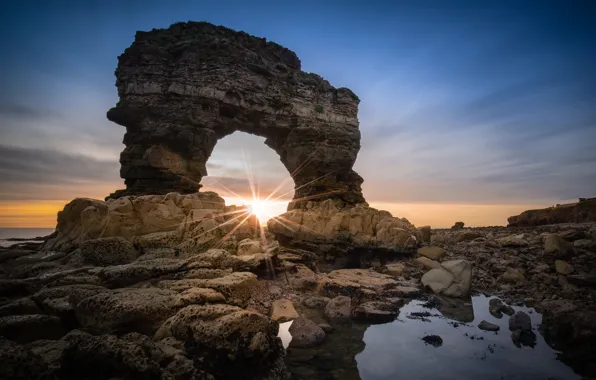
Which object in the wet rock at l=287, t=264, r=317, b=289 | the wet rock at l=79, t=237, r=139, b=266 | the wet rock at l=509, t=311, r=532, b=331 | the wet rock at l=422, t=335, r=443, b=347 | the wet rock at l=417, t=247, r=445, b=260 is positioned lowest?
the wet rock at l=422, t=335, r=443, b=347

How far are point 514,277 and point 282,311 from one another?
9.42 metres

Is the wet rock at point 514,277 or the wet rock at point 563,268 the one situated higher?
the wet rock at point 563,268

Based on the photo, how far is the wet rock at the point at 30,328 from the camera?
4.26 meters

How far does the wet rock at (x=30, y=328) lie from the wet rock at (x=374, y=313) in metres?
6.58

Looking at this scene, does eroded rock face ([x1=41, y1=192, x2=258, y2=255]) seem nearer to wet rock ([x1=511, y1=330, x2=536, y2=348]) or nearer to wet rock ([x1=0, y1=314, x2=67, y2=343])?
wet rock ([x1=0, y1=314, x2=67, y2=343])

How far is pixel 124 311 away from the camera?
4.41m

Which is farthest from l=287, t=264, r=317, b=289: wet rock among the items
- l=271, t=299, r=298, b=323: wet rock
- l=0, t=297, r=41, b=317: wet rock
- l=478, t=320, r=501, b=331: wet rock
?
l=0, t=297, r=41, b=317: wet rock

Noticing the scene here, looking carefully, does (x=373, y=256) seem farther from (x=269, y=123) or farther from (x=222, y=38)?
(x=222, y=38)

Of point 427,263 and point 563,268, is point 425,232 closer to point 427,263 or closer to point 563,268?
point 427,263

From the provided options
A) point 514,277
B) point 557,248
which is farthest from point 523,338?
→ point 557,248

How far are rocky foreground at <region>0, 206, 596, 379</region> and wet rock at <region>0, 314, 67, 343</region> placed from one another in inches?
0.7

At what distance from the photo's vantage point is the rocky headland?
13.7ft

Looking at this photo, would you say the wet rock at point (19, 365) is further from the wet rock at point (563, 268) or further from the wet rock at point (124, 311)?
the wet rock at point (563, 268)

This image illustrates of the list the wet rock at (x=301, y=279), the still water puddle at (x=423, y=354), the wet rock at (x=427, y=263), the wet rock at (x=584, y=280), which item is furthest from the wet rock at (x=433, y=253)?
the wet rock at (x=301, y=279)
